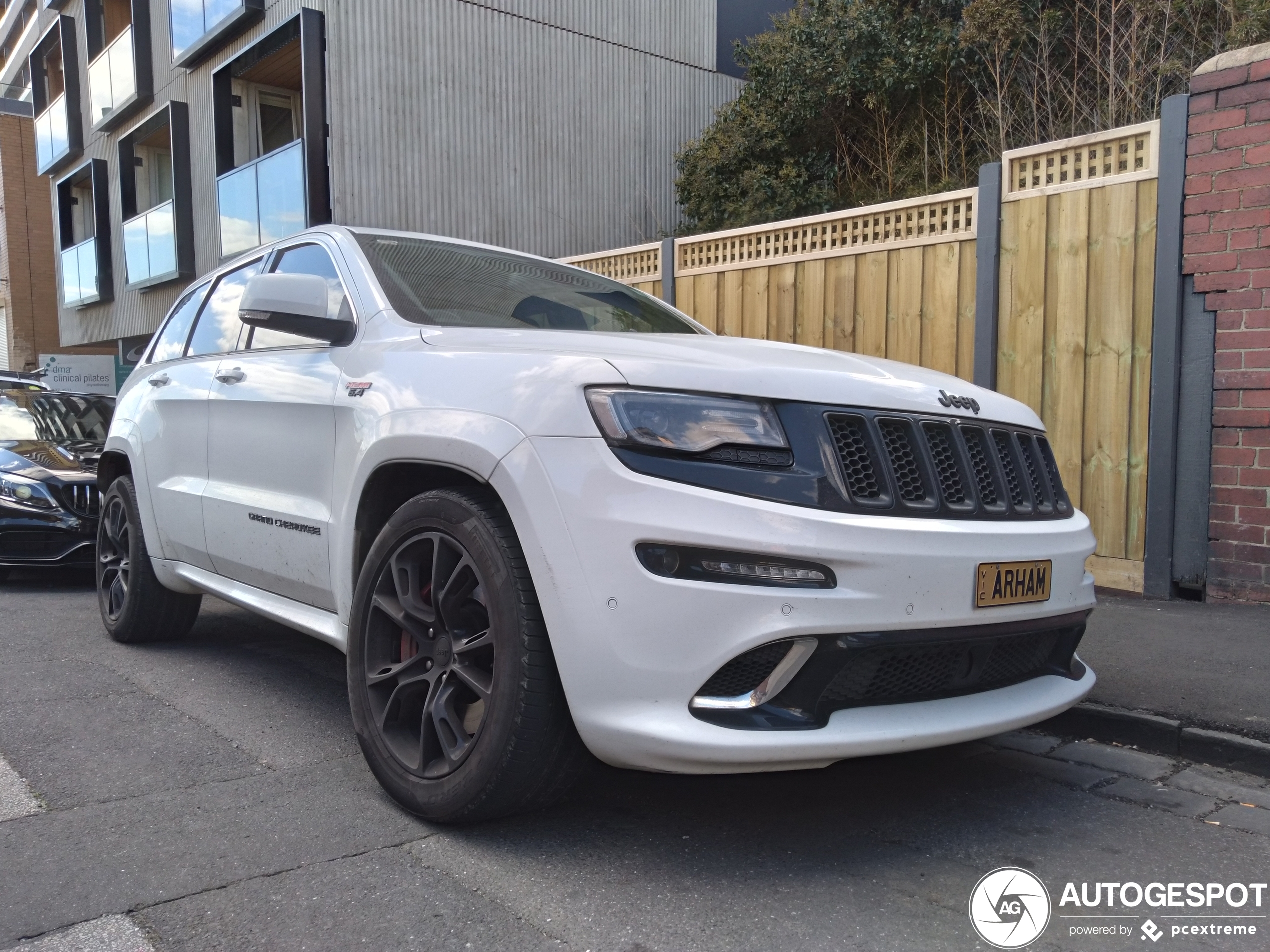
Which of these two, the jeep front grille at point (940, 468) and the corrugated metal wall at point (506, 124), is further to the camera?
the corrugated metal wall at point (506, 124)

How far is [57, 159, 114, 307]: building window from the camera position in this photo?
63.2ft

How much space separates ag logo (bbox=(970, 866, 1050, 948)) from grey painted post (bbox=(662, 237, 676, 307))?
6.64m

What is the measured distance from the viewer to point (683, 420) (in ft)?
8.09

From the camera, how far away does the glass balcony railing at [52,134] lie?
20391 mm

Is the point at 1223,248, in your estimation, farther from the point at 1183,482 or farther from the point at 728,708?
the point at 728,708

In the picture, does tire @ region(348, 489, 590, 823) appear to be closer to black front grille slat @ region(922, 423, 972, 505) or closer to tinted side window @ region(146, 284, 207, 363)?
black front grille slat @ region(922, 423, 972, 505)

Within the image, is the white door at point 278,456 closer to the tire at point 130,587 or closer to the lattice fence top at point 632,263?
the tire at point 130,587

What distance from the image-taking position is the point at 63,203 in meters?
21.8

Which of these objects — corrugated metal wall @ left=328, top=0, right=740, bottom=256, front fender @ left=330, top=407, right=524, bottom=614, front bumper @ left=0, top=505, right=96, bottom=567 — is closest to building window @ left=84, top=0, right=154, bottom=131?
corrugated metal wall @ left=328, top=0, right=740, bottom=256

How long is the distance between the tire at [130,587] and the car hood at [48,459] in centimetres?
190

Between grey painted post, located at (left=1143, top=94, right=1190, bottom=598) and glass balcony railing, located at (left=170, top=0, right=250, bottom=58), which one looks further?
glass balcony railing, located at (left=170, top=0, right=250, bottom=58)

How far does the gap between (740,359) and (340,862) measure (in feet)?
5.34

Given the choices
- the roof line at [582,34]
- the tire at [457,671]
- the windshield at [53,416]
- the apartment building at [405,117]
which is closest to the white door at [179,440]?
the tire at [457,671]

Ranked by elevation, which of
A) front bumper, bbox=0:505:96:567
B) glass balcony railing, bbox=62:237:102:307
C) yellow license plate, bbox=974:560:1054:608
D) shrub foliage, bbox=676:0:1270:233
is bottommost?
front bumper, bbox=0:505:96:567
